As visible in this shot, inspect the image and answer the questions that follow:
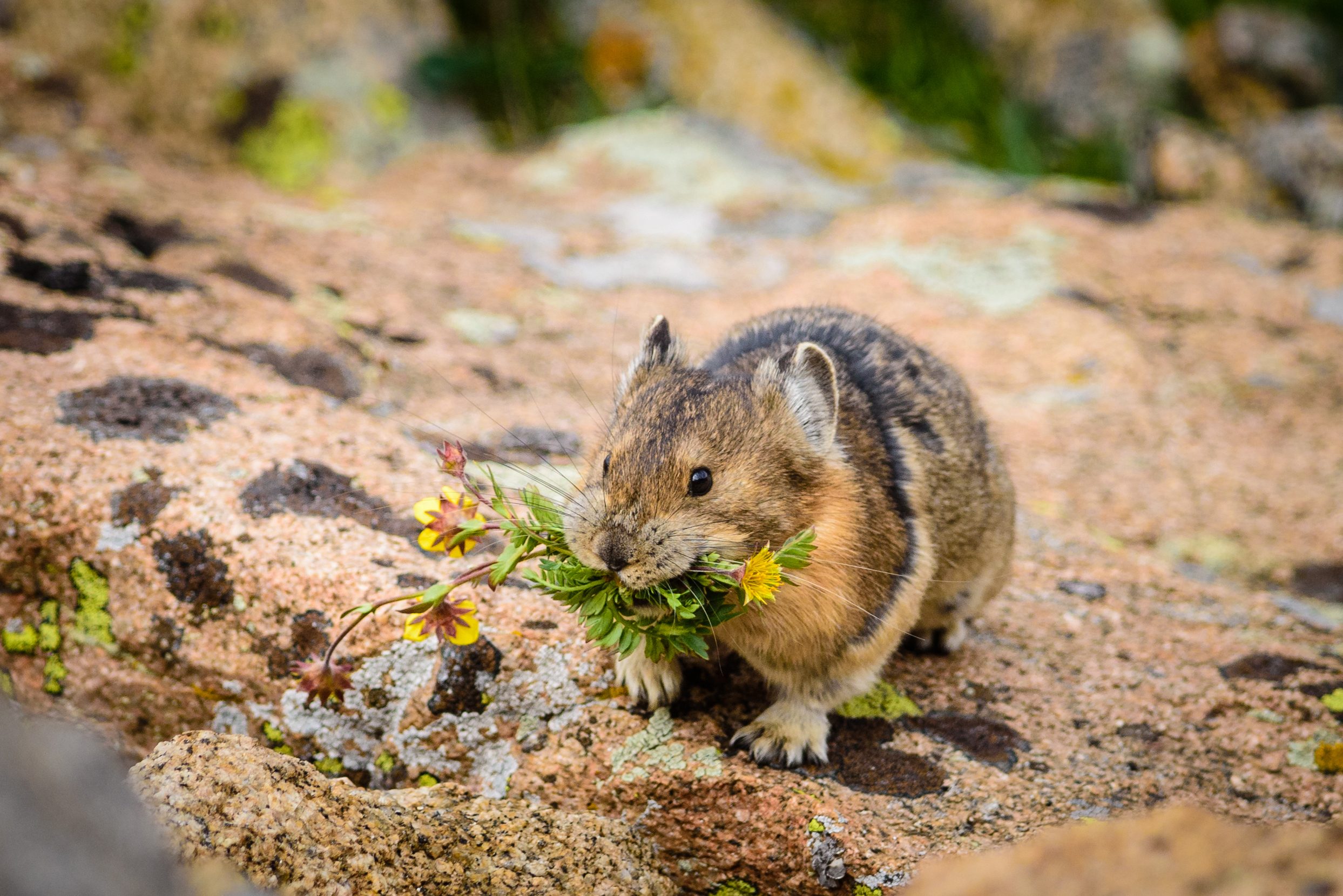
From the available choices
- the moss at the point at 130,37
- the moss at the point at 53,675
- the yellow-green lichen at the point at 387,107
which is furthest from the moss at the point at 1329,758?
the moss at the point at 130,37

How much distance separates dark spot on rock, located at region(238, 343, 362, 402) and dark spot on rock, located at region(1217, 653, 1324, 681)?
187 inches

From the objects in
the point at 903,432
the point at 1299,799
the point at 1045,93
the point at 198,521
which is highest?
the point at 1045,93

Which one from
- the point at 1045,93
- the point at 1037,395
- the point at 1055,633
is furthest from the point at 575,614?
the point at 1045,93

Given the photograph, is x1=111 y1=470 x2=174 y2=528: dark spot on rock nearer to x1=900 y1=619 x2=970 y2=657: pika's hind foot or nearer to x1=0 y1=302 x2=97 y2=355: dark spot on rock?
x1=0 y1=302 x2=97 y2=355: dark spot on rock

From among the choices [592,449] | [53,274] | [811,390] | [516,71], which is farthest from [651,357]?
[516,71]

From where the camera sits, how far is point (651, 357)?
175 inches

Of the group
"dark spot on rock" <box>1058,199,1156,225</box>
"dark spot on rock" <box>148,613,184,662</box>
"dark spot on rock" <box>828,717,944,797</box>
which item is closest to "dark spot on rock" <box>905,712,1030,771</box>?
"dark spot on rock" <box>828,717,944,797</box>

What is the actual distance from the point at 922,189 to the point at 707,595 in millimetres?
7573

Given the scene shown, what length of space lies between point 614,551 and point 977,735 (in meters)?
Result: 1.93

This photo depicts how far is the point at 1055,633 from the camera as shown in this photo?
5168mm

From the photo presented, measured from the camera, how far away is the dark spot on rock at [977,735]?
163 inches

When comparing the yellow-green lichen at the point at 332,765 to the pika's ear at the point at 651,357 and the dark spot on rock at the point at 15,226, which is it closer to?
the pika's ear at the point at 651,357

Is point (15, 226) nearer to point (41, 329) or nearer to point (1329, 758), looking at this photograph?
point (41, 329)

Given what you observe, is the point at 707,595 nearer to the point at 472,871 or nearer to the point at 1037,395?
the point at 472,871
